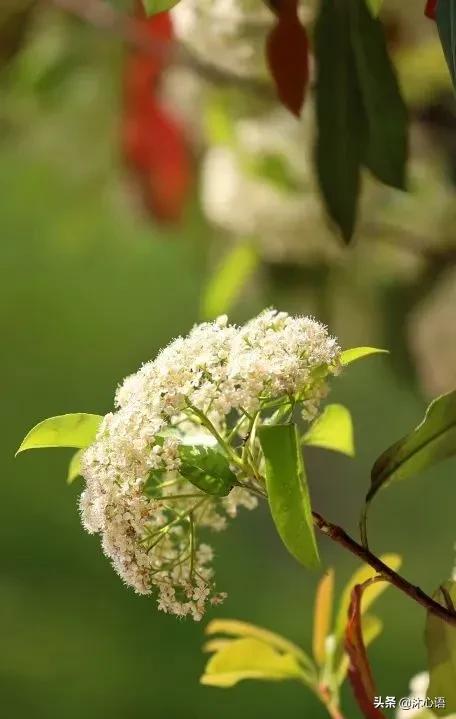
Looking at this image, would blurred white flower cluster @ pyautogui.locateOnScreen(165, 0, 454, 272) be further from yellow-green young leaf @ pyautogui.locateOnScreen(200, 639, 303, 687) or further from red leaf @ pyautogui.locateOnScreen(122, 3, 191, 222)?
yellow-green young leaf @ pyautogui.locateOnScreen(200, 639, 303, 687)

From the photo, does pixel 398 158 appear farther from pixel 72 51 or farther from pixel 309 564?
pixel 72 51

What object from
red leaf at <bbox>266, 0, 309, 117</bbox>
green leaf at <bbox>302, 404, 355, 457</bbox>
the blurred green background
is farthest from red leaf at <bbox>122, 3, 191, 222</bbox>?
green leaf at <bbox>302, 404, 355, 457</bbox>

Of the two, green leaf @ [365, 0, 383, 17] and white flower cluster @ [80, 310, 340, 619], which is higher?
green leaf @ [365, 0, 383, 17]

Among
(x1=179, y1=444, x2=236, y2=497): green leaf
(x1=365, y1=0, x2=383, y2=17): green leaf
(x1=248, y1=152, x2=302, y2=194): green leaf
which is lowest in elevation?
A: (x1=179, y1=444, x2=236, y2=497): green leaf

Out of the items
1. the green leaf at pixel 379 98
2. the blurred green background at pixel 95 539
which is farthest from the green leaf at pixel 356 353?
the blurred green background at pixel 95 539

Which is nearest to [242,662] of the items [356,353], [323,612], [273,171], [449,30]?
[323,612]

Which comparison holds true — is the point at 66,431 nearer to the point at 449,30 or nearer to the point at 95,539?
the point at 449,30
